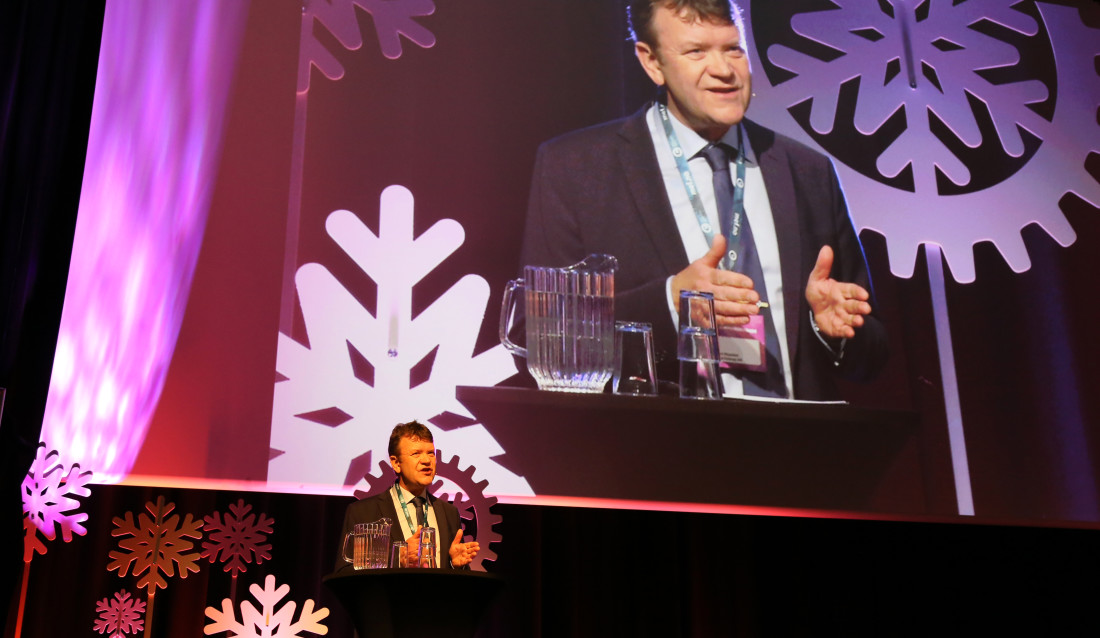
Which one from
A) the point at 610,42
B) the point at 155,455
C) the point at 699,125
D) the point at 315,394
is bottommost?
the point at 155,455

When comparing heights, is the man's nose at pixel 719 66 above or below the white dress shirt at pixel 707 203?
above

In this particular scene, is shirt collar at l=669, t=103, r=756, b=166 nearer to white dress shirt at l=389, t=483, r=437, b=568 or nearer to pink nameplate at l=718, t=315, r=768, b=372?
pink nameplate at l=718, t=315, r=768, b=372

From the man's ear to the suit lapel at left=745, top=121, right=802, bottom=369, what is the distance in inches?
14.3

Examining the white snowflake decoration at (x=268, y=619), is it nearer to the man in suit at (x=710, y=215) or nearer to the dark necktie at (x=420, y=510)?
the dark necktie at (x=420, y=510)

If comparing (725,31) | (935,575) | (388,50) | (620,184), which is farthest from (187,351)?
(935,575)

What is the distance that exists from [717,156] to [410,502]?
1783mm

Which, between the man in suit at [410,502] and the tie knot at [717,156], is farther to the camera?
the tie knot at [717,156]

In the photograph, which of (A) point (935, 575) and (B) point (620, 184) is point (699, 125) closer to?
(B) point (620, 184)

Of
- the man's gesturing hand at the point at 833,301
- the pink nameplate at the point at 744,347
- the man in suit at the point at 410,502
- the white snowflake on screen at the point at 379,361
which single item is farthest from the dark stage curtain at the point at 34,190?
the man's gesturing hand at the point at 833,301

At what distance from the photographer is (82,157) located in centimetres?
319

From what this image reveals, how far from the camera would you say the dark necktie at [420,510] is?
2205 mm

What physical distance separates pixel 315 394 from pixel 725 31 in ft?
6.23

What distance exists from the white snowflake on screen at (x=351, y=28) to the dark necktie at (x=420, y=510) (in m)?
1.56

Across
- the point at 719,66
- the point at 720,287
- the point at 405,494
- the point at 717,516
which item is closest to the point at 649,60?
the point at 719,66
